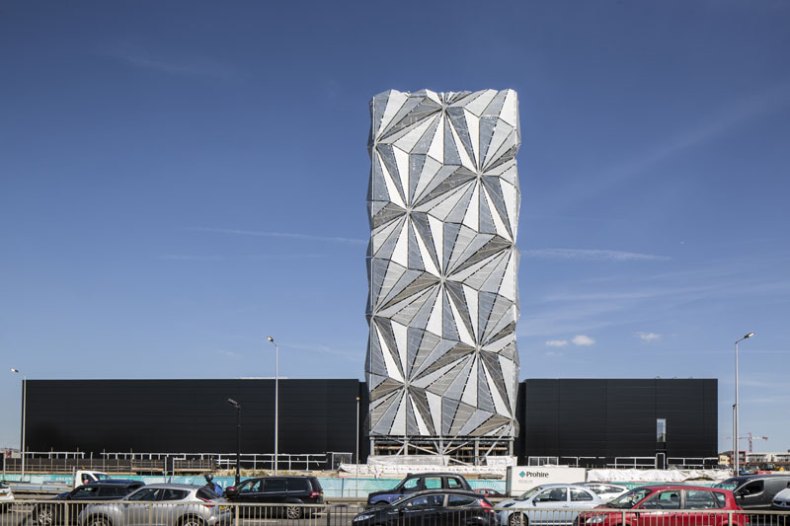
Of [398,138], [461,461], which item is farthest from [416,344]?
[398,138]

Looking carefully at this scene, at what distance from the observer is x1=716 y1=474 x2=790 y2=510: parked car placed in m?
38.7

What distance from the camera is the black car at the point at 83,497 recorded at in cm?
2817

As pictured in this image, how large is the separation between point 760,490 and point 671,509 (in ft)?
45.9

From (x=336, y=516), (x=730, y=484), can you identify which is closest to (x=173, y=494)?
(x=336, y=516)

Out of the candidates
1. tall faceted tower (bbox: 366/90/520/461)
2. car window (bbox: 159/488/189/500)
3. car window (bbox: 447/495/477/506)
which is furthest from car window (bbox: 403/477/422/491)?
tall faceted tower (bbox: 366/90/520/461)

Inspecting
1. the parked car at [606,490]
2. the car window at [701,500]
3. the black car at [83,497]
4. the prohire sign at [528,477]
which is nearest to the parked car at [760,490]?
the parked car at [606,490]

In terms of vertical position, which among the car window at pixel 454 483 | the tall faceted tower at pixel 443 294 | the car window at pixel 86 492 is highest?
the tall faceted tower at pixel 443 294

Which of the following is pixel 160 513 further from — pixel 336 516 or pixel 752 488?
pixel 752 488

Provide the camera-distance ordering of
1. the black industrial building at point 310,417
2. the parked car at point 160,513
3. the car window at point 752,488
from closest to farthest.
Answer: the parked car at point 160,513
the car window at point 752,488
the black industrial building at point 310,417

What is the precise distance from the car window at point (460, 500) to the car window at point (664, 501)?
540cm

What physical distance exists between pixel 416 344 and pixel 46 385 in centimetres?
3912

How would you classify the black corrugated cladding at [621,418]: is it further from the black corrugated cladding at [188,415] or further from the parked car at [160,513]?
the parked car at [160,513]

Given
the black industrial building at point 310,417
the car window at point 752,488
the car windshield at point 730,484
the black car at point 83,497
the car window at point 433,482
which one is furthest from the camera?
the black industrial building at point 310,417

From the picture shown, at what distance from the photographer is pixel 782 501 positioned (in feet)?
117
